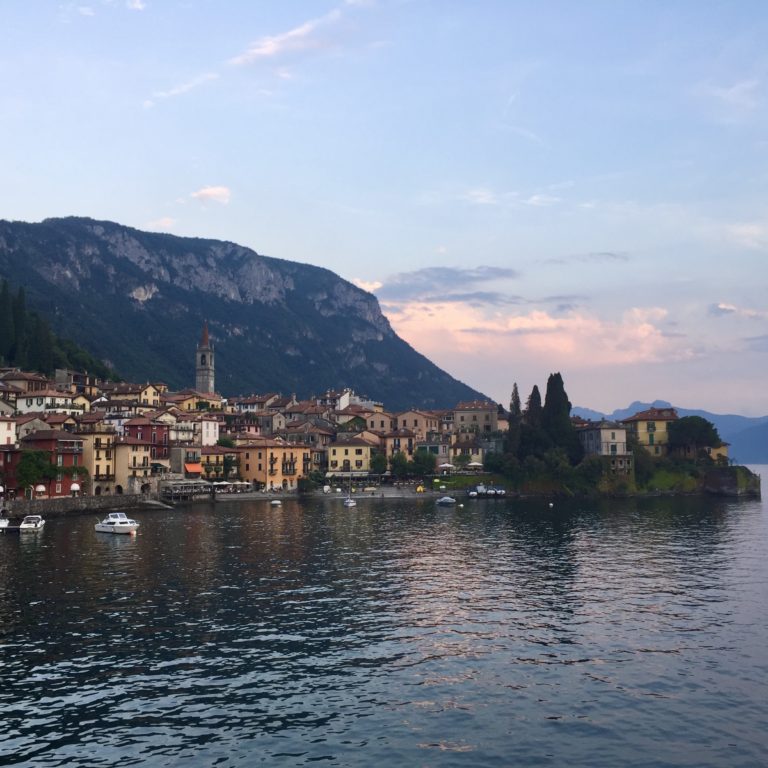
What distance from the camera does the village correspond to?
121m

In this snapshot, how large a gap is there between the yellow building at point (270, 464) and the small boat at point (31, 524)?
69.5 metres

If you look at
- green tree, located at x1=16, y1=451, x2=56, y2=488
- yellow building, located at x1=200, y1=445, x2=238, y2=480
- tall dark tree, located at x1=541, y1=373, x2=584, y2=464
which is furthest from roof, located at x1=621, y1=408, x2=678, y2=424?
green tree, located at x1=16, y1=451, x2=56, y2=488

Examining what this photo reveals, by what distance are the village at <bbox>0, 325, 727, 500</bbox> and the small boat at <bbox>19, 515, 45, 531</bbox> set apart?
2260 centimetres

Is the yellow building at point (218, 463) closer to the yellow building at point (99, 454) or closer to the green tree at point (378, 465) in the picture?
the yellow building at point (99, 454)

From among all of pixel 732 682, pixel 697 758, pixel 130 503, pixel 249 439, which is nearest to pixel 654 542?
pixel 732 682

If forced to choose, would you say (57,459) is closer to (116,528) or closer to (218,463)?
(116,528)

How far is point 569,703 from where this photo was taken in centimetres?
3192

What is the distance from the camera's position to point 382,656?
38.5 metres

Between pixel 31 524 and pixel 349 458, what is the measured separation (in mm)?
95799

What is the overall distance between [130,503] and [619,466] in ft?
326

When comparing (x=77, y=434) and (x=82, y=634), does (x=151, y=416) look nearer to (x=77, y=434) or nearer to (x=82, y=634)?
(x=77, y=434)

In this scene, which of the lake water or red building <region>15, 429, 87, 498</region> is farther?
red building <region>15, 429, 87, 498</region>

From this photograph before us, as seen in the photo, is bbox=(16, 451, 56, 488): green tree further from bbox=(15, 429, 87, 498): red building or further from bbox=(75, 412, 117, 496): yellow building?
bbox=(75, 412, 117, 496): yellow building

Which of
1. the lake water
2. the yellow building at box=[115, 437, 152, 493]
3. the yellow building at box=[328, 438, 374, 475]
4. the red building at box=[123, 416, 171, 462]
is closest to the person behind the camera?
the lake water
